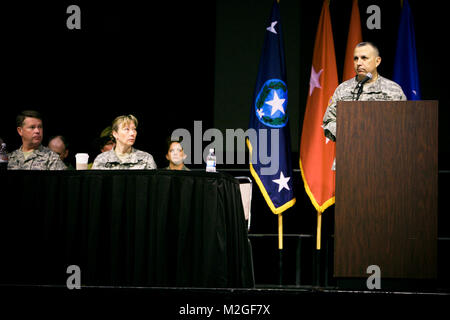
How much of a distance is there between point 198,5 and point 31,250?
382cm

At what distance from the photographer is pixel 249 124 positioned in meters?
5.89

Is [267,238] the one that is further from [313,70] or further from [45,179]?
[45,179]

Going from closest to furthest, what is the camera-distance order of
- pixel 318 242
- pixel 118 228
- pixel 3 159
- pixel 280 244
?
pixel 118 228, pixel 3 159, pixel 318 242, pixel 280 244

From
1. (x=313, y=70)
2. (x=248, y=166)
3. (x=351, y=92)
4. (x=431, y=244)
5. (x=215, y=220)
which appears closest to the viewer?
(x=431, y=244)

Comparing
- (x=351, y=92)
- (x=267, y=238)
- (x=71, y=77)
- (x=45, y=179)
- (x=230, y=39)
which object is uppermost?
(x=230, y=39)

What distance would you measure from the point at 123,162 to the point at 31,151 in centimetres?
70

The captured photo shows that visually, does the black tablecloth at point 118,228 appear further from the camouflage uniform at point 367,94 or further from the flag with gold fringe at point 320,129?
the flag with gold fringe at point 320,129

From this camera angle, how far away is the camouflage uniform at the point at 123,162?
14.7 ft

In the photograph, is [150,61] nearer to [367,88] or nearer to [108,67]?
[108,67]

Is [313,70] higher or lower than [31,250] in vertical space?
higher

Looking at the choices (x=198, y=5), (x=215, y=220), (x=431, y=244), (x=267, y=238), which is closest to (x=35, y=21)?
(x=198, y=5)

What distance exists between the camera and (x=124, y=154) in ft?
15.0
